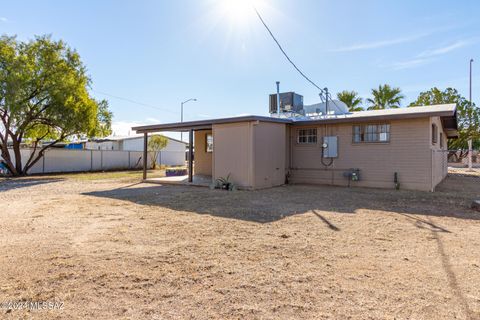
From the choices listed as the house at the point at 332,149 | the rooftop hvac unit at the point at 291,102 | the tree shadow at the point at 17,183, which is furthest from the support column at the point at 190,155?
the tree shadow at the point at 17,183

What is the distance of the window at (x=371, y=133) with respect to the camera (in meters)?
10.5

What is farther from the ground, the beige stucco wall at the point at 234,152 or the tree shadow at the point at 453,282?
the beige stucco wall at the point at 234,152

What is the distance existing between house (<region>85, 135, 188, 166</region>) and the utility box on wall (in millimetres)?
20328

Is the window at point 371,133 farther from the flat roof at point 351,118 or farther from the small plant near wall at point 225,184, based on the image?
the small plant near wall at point 225,184

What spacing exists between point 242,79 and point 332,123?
614cm

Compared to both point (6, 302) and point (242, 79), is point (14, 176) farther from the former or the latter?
point (6, 302)

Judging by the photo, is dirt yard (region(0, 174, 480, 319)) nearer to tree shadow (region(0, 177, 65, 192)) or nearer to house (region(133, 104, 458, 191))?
house (region(133, 104, 458, 191))

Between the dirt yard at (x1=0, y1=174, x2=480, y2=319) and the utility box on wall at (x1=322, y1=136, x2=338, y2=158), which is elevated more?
the utility box on wall at (x1=322, y1=136, x2=338, y2=158)

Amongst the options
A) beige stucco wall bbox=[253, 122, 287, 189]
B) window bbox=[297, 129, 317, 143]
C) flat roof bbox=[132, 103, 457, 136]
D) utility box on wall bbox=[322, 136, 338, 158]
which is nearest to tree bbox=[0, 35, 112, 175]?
flat roof bbox=[132, 103, 457, 136]

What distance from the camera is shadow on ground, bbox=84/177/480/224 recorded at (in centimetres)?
622

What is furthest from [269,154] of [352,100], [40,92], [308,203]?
[352,100]

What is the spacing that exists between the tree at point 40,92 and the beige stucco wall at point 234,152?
11.1m

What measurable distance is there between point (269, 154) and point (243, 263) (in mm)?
7555

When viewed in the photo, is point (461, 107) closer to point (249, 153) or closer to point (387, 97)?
point (387, 97)
